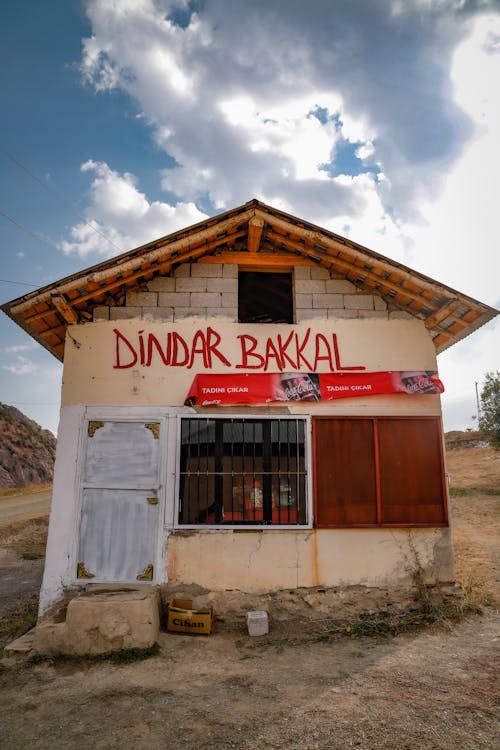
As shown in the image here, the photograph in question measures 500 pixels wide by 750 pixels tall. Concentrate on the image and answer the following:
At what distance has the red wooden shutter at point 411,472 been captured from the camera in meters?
6.77

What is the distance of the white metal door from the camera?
21.4 feet

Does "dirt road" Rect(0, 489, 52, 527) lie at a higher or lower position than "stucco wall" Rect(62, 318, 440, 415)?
lower

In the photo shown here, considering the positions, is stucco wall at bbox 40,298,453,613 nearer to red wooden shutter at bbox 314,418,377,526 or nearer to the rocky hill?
red wooden shutter at bbox 314,418,377,526

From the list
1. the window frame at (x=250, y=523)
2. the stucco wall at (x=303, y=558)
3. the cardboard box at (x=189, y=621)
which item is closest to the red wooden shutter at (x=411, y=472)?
the stucco wall at (x=303, y=558)

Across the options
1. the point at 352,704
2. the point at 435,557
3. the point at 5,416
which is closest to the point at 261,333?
the point at 435,557

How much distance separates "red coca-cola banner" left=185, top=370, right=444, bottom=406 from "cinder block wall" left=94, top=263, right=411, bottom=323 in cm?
98

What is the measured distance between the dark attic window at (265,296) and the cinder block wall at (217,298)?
549mm

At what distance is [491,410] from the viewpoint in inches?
987

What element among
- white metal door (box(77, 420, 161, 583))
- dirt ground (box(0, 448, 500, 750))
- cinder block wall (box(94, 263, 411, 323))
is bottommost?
dirt ground (box(0, 448, 500, 750))

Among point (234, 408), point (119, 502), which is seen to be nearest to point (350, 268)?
point (234, 408)

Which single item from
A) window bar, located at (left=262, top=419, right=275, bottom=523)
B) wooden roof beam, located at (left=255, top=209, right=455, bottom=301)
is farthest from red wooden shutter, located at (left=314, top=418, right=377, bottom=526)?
wooden roof beam, located at (left=255, top=209, right=455, bottom=301)

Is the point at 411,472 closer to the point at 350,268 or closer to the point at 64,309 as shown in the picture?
the point at 350,268

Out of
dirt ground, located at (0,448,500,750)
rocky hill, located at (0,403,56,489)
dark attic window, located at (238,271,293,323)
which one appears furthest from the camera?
rocky hill, located at (0,403,56,489)

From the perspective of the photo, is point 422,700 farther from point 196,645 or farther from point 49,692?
point 49,692
